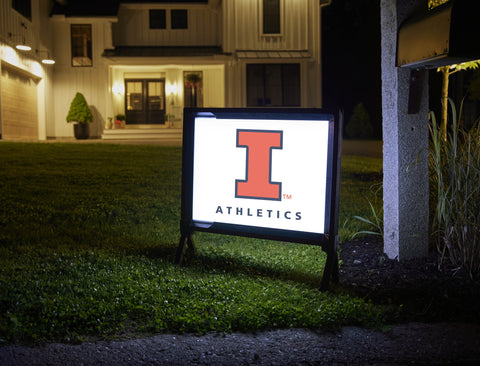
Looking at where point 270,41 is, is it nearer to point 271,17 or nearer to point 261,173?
point 271,17

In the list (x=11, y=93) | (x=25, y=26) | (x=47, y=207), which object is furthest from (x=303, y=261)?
(x=25, y=26)

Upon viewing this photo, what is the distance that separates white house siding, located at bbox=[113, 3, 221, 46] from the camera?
26.5 meters

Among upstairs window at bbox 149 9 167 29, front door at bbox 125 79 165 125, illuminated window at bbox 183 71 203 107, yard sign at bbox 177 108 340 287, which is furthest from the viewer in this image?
front door at bbox 125 79 165 125

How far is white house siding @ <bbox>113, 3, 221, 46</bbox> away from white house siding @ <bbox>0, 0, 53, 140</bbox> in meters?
3.65

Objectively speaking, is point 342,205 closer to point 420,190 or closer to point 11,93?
point 420,190

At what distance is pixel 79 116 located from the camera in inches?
926

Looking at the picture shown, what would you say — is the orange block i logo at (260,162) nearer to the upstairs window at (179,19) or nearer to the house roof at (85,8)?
the house roof at (85,8)

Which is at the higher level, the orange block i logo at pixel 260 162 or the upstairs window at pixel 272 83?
the upstairs window at pixel 272 83

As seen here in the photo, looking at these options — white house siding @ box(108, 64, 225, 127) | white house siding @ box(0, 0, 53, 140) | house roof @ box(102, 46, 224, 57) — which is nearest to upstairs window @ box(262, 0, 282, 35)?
house roof @ box(102, 46, 224, 57)

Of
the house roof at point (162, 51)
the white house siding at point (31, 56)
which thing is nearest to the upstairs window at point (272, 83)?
the house roof at point (162, 51)

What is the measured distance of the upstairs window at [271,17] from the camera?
1002 inches

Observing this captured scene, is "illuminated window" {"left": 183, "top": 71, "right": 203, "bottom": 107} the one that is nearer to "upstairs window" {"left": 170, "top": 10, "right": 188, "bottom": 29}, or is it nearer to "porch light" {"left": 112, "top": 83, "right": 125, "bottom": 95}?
"upstairs window" {"left": 170, "top": 10, "right": 188, "bottom": 29}

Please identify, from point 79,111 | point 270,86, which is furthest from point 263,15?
point 79,111

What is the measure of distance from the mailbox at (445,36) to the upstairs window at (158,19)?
78.6 feet
